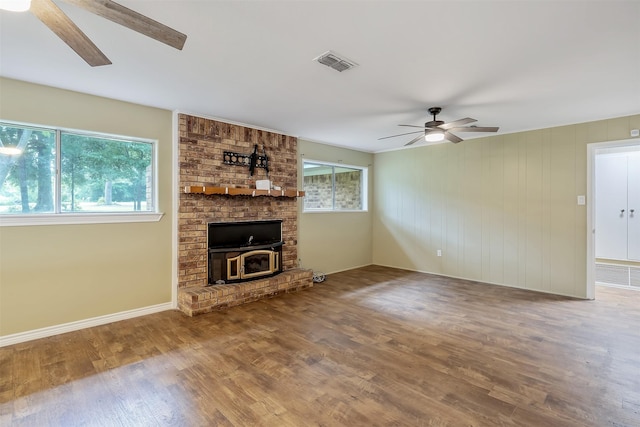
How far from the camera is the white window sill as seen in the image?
2949 mm

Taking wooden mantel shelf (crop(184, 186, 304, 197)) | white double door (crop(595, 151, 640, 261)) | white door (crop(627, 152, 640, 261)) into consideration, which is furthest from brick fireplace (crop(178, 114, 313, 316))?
white door (crop(627, 152, 640, 261))

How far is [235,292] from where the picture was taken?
4.09 meters

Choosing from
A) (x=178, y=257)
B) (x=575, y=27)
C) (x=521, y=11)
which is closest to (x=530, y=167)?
(x=575, y=27)

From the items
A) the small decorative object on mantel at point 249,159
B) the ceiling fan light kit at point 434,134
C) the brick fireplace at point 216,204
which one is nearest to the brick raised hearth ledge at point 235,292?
the brick fireplace at point 216,204

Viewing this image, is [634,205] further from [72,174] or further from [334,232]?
[72,174]

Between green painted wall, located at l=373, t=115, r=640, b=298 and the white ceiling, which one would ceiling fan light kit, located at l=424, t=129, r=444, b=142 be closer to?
the white ceiling

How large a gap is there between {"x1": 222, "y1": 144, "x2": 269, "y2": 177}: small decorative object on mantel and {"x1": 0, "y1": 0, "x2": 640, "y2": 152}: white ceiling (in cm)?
64

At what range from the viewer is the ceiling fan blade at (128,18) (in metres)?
1.42

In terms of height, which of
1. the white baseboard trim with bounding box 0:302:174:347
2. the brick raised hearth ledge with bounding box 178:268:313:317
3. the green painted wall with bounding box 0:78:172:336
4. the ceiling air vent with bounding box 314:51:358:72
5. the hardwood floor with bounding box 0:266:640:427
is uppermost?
the ceiling air vent with bounding box 314:51:358:72

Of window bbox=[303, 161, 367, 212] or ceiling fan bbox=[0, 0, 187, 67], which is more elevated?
ceiling fan bbox=[0, 0, 187, 67]

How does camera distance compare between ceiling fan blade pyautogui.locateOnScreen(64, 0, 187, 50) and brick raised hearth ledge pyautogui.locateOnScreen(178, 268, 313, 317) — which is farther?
brick raised hearth ledge pyautogui.locateOnScreen(178, 268, 313, 317)

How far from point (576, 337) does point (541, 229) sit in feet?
7.08

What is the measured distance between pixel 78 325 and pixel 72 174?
1.67m

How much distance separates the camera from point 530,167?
4.86 metres
